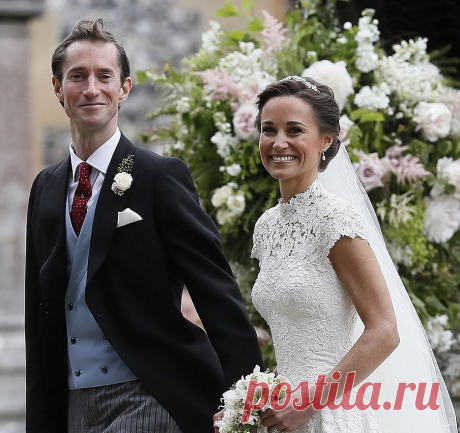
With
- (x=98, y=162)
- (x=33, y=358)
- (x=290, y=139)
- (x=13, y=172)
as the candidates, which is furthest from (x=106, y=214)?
(x=13, y=172)

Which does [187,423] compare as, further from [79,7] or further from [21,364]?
[79,7]

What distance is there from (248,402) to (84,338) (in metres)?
0.70

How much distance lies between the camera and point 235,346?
372 centimetres

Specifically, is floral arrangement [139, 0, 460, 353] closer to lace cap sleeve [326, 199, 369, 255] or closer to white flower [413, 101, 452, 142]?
white flower [413, 101, 452, 142]

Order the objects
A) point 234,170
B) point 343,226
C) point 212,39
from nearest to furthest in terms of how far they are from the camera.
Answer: point 343,226
point 234,170
point 212,39

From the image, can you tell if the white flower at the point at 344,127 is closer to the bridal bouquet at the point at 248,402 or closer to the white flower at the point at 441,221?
the white flower at the point at 441,221

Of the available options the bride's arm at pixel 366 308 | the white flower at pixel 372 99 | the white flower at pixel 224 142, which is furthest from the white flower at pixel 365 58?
the bride's arm at pixel 366 308

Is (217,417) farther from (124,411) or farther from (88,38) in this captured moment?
(88,38)

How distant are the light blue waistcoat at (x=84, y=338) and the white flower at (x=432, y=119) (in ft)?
5.76

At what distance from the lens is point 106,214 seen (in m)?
3.79

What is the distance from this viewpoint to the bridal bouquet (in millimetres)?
3268

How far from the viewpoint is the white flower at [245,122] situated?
500 cm

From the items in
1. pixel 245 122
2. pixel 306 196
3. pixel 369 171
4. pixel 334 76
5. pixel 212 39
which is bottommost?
pixel 306 196

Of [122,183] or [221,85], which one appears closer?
[122,183]
